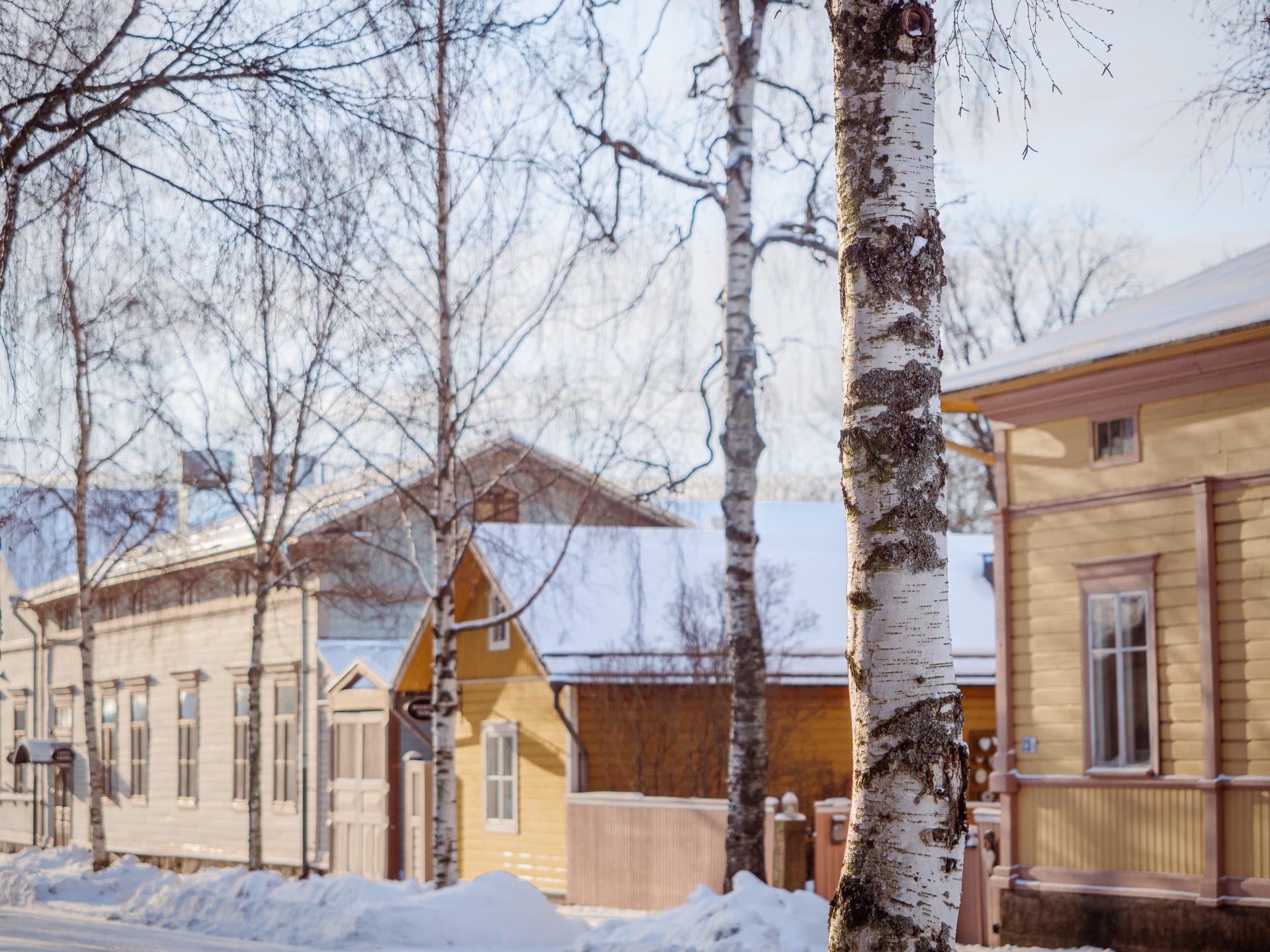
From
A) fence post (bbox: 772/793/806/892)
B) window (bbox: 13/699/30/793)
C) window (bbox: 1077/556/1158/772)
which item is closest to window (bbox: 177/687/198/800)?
window (bbox: 13/699/30/793)

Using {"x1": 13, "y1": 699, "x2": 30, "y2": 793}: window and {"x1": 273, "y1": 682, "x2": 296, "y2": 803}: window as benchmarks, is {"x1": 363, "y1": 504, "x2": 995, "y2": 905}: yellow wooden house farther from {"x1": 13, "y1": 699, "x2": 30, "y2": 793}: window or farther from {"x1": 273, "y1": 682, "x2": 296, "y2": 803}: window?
{"x1": 13, "y1": 699, "x2": 30, "y2": 793}: window

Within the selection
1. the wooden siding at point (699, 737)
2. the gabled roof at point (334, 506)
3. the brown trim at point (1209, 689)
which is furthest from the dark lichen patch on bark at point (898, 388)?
the wooden siding at point (699, 737)

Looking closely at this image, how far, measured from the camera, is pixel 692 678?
72.8ft

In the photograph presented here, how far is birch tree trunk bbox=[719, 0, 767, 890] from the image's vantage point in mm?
14766

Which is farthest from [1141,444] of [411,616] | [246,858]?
[246,858]

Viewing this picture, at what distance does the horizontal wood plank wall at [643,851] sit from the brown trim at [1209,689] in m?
5.67

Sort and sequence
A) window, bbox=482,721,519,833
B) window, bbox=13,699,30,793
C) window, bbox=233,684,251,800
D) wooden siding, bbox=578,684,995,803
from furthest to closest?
window, bbox=13,699,30,793
window, bbox=233,684,251,800
window, bbox=482,721,519,833
wooden siding, bbox=578,684,995,803

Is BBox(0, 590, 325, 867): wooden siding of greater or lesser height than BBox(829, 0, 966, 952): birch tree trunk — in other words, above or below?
below

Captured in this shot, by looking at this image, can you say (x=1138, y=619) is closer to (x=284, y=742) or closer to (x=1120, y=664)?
(x=1120, y=664)

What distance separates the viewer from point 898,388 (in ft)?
20.4

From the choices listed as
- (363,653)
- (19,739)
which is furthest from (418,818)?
(19,739)

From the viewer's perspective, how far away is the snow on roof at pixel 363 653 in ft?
88.5

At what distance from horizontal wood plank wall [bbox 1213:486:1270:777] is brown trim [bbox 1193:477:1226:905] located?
6cm

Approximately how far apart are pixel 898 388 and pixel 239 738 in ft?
89.8
